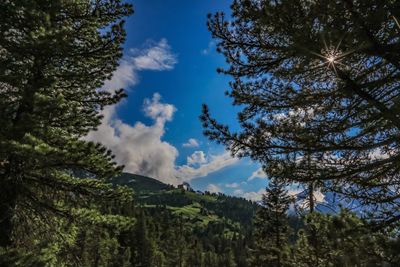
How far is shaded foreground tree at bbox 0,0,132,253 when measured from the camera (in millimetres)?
8977

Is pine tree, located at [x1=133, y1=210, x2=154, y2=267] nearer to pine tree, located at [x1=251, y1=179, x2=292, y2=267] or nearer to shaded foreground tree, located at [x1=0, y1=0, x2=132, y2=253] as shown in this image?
pine tree, located at [x1=251, y1=179, x2=292, y2=267]

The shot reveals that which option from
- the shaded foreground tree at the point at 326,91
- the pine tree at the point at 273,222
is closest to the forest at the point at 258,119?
the shaded foreground tree at the point at 326,91

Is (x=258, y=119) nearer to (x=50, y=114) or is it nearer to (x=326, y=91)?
(x=326, y=91)

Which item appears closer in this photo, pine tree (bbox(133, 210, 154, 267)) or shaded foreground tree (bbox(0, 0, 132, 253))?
shaded foreground tree (bbox(0, 0, 132, 253))

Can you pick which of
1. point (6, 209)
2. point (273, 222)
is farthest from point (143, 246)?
point (6, 209)

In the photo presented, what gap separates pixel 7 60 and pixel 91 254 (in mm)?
48785

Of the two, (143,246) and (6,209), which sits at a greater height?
(143,246)

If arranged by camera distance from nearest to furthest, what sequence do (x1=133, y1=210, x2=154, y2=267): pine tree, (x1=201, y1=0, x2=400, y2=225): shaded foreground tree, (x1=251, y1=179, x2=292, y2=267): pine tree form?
(x1=201, y1=0, x2=400, y2=225): shaded foreground tree
(x1=251, y1=179, x2=292, y2=267): pine tree
(x1=133, y1=210, x2=154, y2=267): pine tree

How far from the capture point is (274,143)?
8758 mm

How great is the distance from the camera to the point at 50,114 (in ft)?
31.9

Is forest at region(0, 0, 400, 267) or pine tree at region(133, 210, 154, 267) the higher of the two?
pine tree at region(133, 210, 154, 267)

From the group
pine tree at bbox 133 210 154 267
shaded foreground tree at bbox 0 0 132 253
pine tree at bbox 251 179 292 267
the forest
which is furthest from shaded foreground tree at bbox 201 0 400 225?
pine tree at bbox 133 210 154 267

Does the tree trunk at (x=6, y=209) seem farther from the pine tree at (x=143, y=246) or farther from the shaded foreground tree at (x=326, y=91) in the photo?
the pine tree at (x=143, y=246)

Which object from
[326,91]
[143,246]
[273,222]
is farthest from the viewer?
[143,246]
